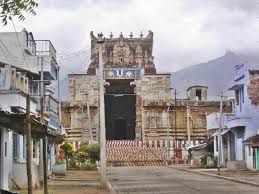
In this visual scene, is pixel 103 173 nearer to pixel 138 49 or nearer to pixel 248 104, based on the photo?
pixel 248 104

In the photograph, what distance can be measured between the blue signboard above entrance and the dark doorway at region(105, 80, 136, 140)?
6.20 ft

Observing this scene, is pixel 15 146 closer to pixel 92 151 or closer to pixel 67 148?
pixel 67 148

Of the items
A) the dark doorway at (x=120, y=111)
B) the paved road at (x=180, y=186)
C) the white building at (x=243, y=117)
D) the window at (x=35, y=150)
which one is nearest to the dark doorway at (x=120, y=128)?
the dark doorway at (x=120, y=111)

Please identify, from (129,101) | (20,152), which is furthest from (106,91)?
(20,152)

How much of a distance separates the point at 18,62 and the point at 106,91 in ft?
154

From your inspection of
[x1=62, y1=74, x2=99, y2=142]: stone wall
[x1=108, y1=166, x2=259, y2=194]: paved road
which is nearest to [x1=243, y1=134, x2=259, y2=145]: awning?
[x1=108, y1=166, x2=259, y2=194]: paved road

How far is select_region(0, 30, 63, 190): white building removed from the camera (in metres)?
21.7

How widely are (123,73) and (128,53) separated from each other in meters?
3.02

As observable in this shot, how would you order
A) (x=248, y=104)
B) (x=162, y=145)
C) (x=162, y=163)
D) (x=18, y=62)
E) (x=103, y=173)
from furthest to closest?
(x=162, y=145)
(x=162, y=163)
(x=248, y=104)
(x=18, y=62)
(x=103, y=173)

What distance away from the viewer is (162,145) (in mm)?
77500

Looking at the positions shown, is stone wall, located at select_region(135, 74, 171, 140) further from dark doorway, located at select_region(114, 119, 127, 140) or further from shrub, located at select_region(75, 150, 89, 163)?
shrub, located at select_region(75, 150, 89, 163)

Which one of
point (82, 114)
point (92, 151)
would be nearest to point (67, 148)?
point (92, 151)

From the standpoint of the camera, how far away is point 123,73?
81.7m

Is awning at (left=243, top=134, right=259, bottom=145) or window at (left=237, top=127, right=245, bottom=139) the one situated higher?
window at (left=237, top=127, right=245, bottom=139)
